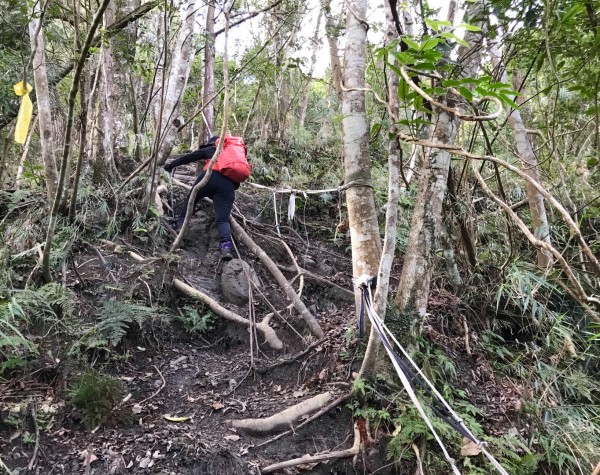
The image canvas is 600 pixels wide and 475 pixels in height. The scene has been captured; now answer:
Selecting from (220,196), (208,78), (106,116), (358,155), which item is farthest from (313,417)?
(208,78)

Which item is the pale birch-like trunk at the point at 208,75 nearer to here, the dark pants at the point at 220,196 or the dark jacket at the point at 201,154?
the dark jacket at the point at 201,154

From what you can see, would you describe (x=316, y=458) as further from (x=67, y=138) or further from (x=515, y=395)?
(x=67, y=138)

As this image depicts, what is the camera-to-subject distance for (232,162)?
5.39 metres

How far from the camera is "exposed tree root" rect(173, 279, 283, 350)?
4.45 m

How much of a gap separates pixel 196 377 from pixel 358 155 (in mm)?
2572

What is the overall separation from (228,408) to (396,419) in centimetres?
141

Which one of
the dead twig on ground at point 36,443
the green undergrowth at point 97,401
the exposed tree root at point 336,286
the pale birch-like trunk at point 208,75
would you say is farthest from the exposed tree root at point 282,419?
the pale birch-like trunk at point 208,75

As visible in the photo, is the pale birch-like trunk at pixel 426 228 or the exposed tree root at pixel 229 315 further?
the exposed tree root at pixel 229 315

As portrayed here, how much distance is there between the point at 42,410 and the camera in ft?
9.63

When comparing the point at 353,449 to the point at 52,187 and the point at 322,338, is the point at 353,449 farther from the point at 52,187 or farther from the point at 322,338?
the point at 52,187

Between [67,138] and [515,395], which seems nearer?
[67,138]

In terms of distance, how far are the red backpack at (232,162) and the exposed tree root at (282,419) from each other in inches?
123

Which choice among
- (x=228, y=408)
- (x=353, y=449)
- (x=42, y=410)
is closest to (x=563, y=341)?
(x=353, y=449)

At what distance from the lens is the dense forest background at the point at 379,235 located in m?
3.02
